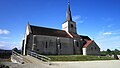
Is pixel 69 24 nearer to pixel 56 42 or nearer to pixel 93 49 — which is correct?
pixel 56 42

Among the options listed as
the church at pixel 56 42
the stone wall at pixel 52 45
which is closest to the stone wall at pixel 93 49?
the church at pixel 56 42

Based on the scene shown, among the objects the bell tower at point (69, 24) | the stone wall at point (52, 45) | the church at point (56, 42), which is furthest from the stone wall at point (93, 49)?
the bell tower at point (69, 24)

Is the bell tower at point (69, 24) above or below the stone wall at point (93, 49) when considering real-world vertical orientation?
above

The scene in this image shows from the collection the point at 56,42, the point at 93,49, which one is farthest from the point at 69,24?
the point at 93,49

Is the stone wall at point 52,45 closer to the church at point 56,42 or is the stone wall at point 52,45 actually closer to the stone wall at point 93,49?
the church at point 56,42

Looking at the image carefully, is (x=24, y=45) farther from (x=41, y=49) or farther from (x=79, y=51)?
(x=79, y=51)

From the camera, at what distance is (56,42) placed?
103 ft

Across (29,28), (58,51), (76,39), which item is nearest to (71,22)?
(76,39)

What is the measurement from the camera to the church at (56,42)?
91.5 ft

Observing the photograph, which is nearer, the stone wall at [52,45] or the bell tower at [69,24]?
the stone wall at [52,45]

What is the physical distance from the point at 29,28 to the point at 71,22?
15.1m

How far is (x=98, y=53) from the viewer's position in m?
36.5

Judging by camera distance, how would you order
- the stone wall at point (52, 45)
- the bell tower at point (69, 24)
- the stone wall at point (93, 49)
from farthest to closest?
the bell tower at point (69, 24)
the stone wall at point (93, 49)
the stone wall at point (52, 45)

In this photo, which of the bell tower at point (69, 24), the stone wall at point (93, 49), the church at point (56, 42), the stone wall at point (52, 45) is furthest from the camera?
the bell tower at point (69, 24)
